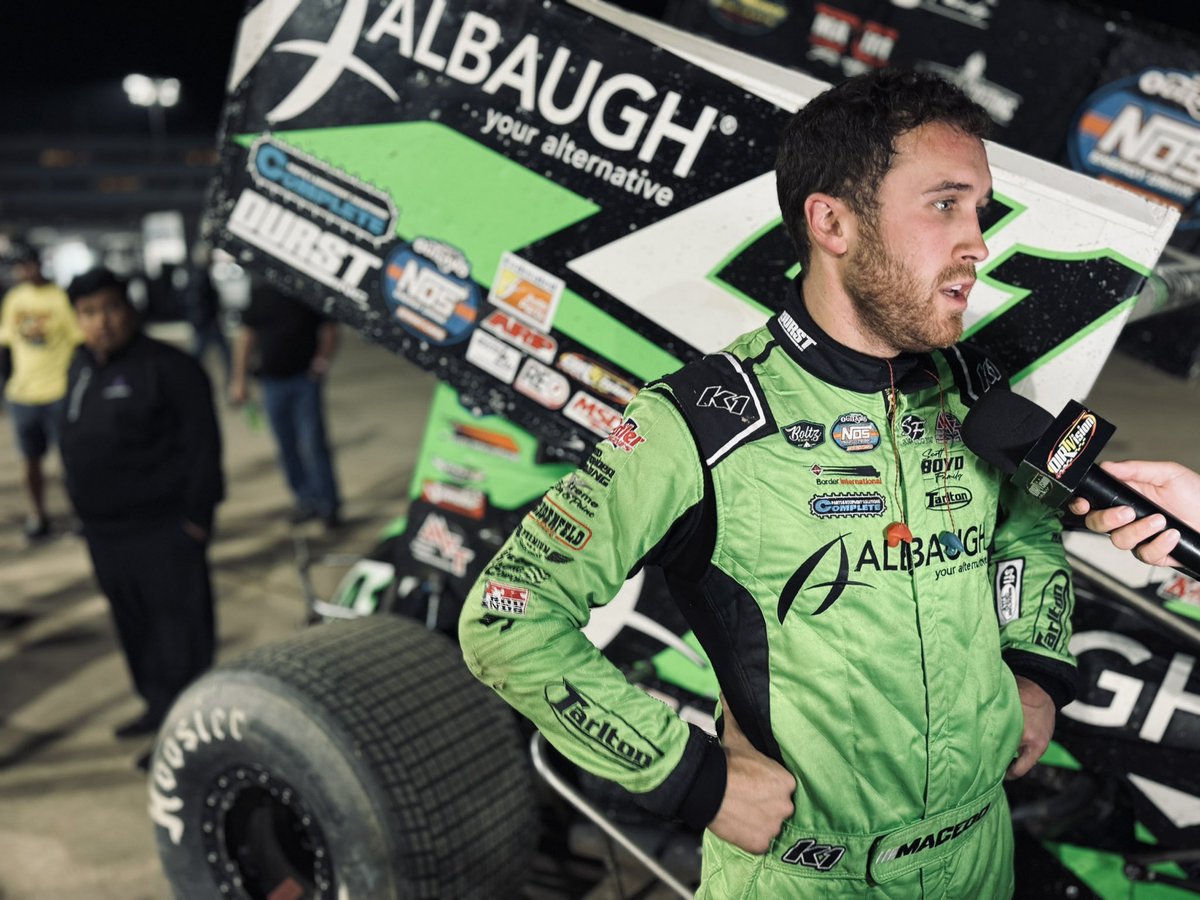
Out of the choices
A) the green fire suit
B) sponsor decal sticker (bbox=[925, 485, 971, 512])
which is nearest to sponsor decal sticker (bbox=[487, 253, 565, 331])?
the green fire suit

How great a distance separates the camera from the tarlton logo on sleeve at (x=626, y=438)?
1351 mm

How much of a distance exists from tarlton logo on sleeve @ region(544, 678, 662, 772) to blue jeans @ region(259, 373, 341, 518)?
16.7 ft

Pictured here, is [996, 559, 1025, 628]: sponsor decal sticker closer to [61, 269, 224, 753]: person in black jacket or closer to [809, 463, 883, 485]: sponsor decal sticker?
[809, 463, 883, 485]: sponsor decal sticker

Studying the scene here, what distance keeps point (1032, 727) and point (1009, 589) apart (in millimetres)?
210

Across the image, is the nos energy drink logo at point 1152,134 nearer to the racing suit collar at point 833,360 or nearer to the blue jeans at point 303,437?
the racing suit collar at point 833,360

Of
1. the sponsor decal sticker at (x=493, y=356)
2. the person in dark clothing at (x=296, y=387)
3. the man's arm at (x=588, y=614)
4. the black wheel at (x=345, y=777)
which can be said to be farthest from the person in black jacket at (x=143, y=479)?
the man's arm at (x=588, y=614)

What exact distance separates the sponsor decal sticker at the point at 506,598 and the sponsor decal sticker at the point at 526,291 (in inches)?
31.5

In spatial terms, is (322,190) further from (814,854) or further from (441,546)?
(814,854)

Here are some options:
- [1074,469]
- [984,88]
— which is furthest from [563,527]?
[984,88]

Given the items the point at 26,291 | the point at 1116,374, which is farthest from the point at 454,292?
the point at 1116,374

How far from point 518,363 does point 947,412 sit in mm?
899

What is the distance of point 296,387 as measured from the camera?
6.15 m

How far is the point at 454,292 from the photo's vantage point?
6.84ft

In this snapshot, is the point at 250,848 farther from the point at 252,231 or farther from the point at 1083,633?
the point at 1083,633
